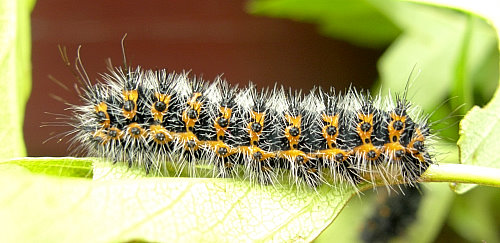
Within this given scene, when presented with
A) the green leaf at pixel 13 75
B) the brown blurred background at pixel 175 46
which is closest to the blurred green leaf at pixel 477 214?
the brown blurred background at pixel 175 46

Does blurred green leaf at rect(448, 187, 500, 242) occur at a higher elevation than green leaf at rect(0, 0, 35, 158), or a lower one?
lower

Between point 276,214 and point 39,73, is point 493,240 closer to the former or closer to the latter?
point 276,214

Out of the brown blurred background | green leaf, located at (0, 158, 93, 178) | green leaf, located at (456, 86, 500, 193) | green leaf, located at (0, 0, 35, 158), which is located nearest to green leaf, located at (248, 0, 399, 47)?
the brown blurred background

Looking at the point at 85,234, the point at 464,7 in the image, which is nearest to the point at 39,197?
the point at 85,234

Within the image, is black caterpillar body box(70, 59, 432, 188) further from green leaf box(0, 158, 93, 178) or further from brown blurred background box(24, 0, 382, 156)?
brown blurred background box(24, 0, 382, 156)

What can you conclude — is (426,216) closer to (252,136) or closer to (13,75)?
(252,136)

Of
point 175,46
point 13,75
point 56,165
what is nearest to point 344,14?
point 175,46
